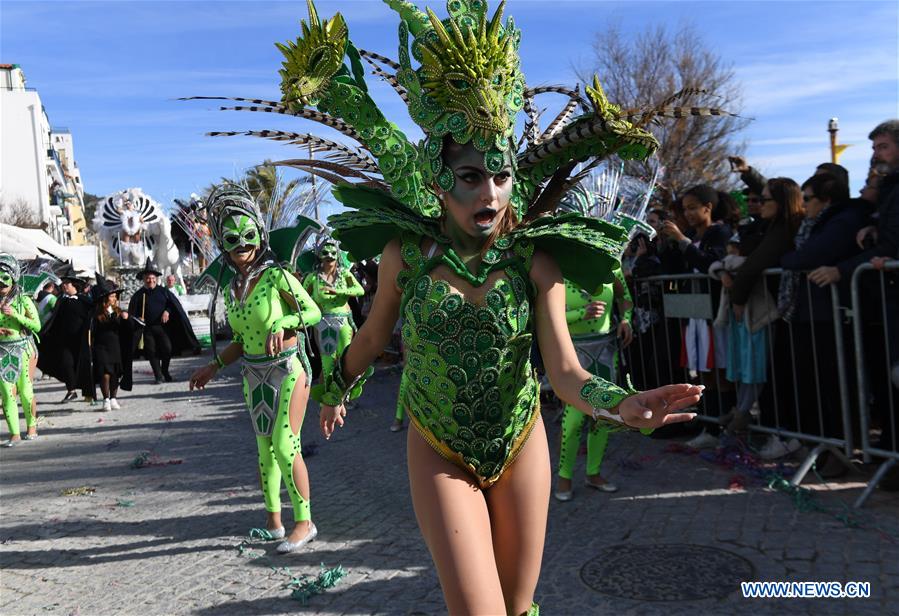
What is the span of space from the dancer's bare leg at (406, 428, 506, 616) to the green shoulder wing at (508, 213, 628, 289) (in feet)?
2.67

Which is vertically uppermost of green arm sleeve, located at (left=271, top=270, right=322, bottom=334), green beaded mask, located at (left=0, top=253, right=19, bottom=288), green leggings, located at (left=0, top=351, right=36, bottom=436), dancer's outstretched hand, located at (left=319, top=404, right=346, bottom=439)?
green beaded mask, located at (left=0, top=253, right=19, bottom=288)

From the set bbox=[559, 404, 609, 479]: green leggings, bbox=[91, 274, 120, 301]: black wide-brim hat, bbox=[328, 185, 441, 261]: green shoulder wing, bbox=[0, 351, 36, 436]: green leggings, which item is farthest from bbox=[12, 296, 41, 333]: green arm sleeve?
bbox=[328, 185, 441, 261]: green shoulder wing

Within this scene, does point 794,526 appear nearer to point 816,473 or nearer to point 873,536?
point 873,536

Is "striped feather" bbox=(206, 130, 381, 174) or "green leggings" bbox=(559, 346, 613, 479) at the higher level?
"striped feather" bbox=(206, 130, 381, 174)

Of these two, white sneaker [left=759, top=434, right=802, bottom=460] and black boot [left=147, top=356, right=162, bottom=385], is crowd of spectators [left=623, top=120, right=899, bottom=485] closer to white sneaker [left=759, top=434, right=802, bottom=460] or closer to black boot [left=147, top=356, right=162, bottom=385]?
white sneaker [left=759, top=434, right=802, bottom=460]

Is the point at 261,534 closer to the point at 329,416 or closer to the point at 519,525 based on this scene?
the point at 329,416

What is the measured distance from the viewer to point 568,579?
4.61 m

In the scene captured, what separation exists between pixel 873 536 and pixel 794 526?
448mm

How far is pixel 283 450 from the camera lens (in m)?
5.47

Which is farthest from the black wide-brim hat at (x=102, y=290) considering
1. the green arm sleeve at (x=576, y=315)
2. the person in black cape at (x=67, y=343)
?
the green arm sleeve at (x=576, y=315)

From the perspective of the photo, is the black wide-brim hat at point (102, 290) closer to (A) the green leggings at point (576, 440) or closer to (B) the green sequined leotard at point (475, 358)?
(A) the green leggings at point (576, 440)

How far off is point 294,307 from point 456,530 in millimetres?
3181

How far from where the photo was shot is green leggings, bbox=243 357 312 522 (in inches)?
214

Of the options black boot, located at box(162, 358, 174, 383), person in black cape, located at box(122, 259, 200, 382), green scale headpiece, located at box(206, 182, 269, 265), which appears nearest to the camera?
green scale headpiece, located at box(206, 182, 269, 265)
